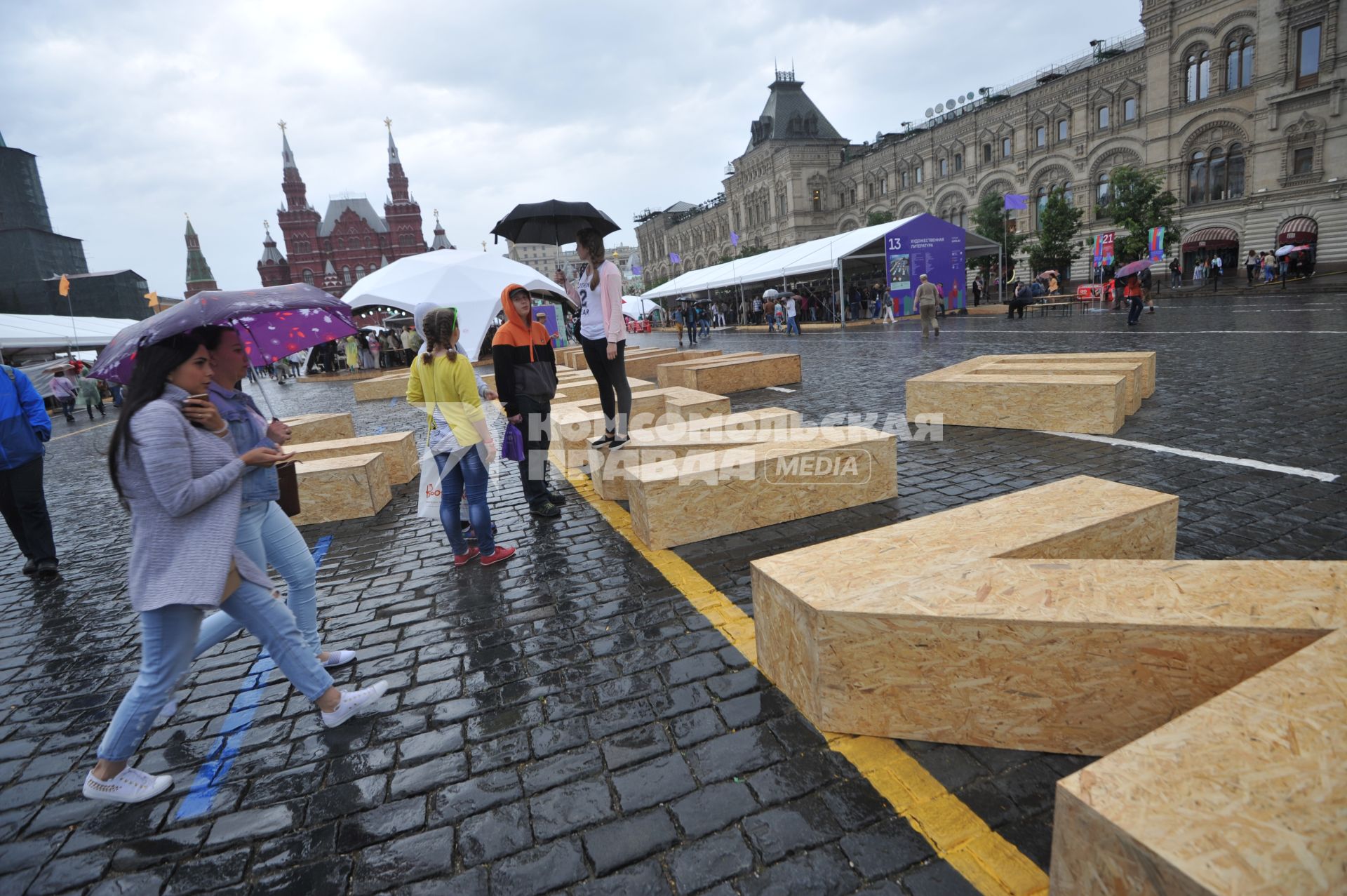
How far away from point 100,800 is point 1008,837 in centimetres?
331

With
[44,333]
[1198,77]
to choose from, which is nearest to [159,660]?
[44,333]

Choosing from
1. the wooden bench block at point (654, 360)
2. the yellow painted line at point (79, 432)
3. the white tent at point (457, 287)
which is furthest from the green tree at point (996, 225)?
the yellow painted line at point (79, 432)

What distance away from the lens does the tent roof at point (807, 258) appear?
2638 cm

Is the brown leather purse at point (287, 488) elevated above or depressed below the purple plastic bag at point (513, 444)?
above

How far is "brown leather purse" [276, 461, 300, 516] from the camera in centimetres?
310

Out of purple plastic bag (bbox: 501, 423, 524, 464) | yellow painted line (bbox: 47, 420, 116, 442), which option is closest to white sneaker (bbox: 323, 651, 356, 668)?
purple plastic bag (bbox: 501, 423, 524, 464)

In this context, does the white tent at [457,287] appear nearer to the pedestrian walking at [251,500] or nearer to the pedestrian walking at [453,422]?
the pedestrian walking at [453,422]

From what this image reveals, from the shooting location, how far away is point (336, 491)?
6.12 metres

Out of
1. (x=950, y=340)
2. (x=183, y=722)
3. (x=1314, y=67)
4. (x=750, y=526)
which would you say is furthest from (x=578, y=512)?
(x=1314, y=67)

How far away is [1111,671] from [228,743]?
3506 mm

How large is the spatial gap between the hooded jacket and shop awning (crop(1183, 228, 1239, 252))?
1911 inches

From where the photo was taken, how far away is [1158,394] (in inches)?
319

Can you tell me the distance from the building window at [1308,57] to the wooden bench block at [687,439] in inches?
1804

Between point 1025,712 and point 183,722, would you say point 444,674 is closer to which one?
point 183,722
